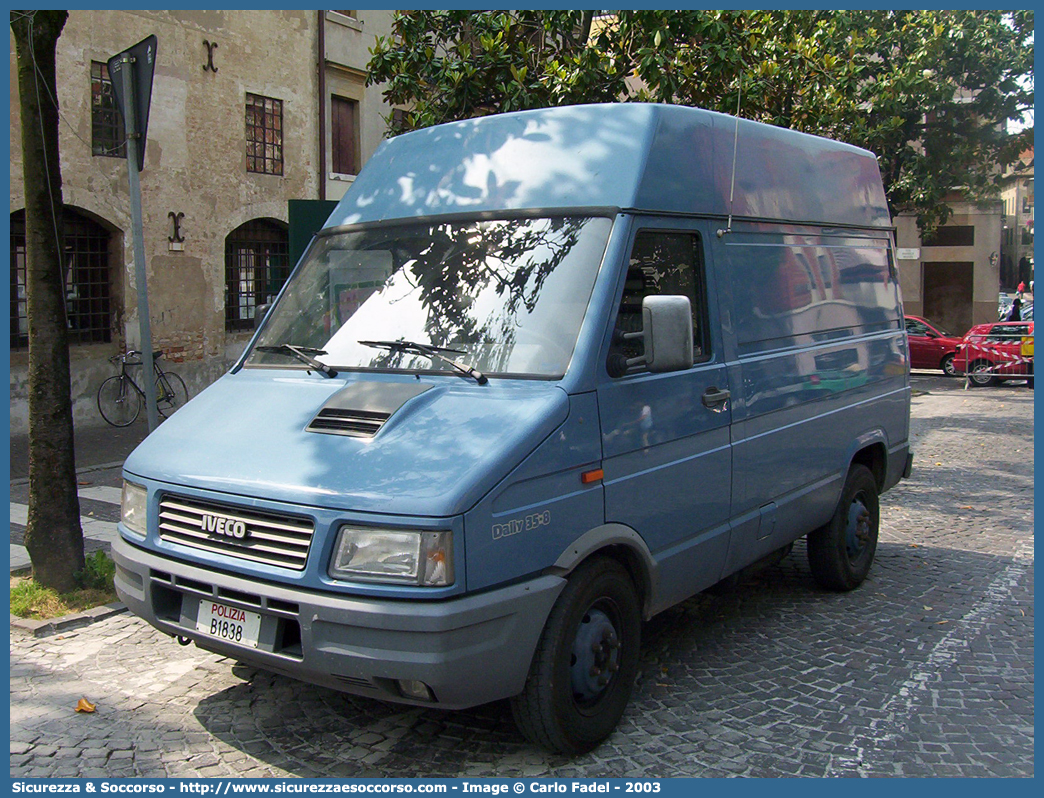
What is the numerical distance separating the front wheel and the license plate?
3.47ft

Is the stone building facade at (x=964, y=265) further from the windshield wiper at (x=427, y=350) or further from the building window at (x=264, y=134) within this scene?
the windshield wiper at (x=427, y=350)

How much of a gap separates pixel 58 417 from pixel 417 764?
348 cm

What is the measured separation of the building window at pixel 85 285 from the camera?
14414 mm

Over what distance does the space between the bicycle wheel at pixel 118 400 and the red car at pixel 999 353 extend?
1728 cm

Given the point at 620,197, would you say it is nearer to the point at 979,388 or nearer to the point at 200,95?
the point at 200,95

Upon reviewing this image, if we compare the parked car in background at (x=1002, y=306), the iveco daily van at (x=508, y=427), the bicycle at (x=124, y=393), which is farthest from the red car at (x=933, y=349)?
the iveco daily van at (x=508, y=427)

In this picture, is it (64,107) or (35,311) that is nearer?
(35,311)

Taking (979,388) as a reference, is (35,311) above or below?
above

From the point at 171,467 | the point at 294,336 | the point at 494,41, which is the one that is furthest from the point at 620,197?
the point at 494,41

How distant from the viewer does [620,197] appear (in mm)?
4586

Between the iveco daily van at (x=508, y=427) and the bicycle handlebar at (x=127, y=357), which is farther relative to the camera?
the bicycle handlebar at (x=127, y=357)

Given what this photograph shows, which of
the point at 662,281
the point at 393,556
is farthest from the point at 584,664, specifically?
the point at 662,281

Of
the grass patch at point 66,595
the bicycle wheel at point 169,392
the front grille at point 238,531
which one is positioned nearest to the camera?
the front grille at point 238,531

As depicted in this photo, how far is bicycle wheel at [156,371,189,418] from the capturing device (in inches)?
603
